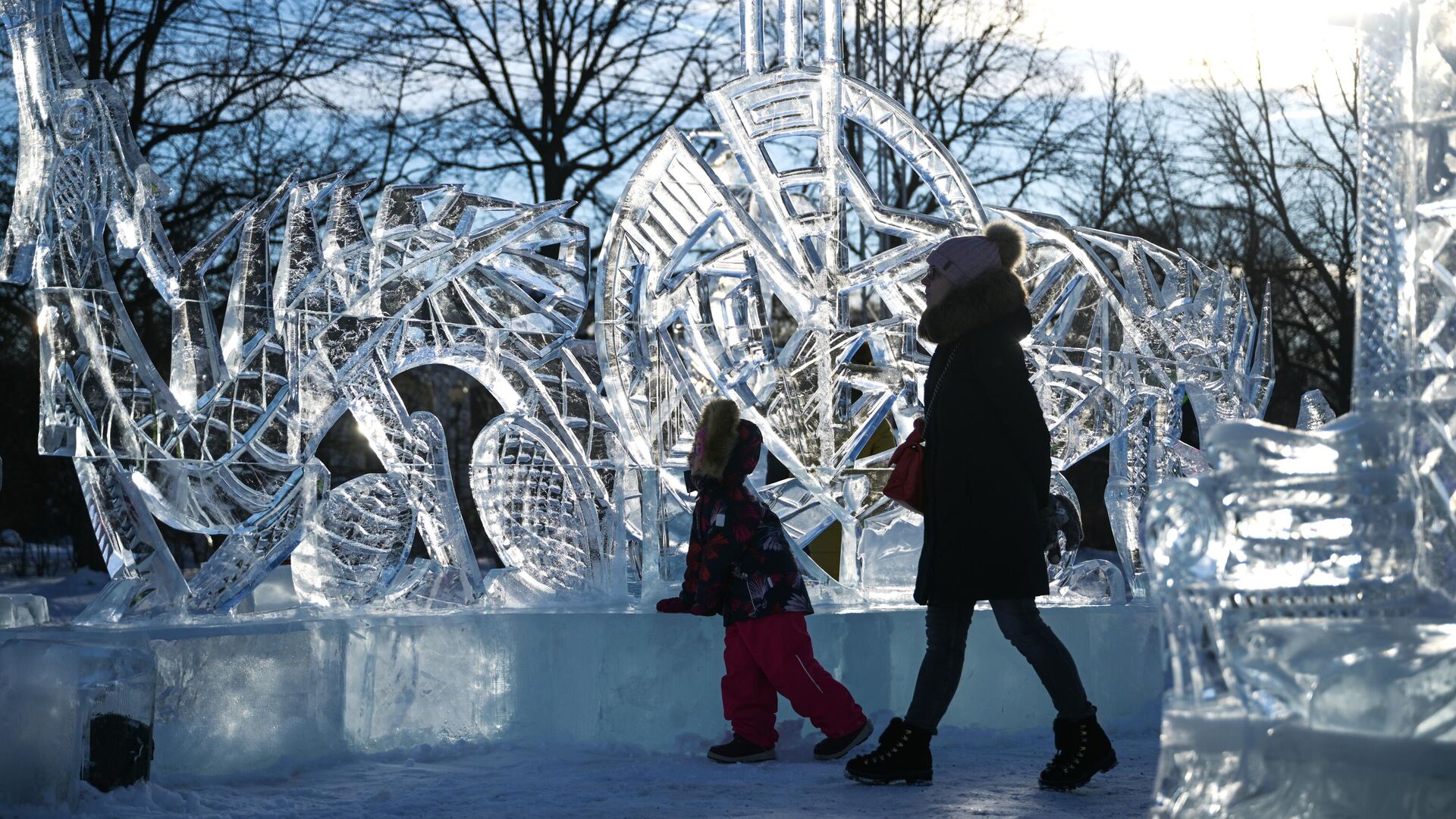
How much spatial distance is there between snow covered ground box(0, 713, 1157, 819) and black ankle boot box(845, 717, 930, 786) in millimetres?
44

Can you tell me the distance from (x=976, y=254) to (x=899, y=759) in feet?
5.08

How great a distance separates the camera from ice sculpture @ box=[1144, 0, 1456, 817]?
2805 millimetres

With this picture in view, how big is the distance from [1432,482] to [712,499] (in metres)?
2.88

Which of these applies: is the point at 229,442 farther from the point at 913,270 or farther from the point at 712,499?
the point at 913,270

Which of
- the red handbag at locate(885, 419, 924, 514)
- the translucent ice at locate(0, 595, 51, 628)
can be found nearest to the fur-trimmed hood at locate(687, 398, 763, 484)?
the red handbag at locate(885, 419, 924, 514)

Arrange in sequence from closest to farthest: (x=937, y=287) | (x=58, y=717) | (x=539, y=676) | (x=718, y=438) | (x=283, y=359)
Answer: (x=58, y=717) → (x=937, y=287) → (x=718, y=438) → (x=539, y=676) → (x=283, y=359)

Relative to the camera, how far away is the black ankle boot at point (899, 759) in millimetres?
4727

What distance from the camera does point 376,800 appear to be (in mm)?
4691

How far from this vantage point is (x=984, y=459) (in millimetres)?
4582

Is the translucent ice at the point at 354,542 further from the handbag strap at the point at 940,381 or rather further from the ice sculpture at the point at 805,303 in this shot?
the handbag strap at the point at 940,381

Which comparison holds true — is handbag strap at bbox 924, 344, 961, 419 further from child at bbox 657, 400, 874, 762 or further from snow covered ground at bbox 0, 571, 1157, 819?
snow covered ground at bbox 0, 571, 1157, 819

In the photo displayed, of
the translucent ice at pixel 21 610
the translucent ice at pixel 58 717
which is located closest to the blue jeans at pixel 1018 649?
the translucent ice at pixel 58 717

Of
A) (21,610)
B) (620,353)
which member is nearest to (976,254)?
(620,353)

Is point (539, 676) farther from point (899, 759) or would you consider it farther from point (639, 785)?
point (899, 759)
